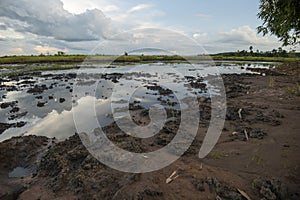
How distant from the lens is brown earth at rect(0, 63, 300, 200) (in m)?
4.65

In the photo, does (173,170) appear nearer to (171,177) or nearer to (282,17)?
(171,177)

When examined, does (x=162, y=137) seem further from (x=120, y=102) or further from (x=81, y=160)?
(x=120, y=102)

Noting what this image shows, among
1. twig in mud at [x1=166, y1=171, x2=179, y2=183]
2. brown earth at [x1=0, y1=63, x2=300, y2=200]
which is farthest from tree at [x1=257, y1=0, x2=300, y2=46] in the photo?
twig in mud at [x1=166, y1=171, x2=179, y2=183]

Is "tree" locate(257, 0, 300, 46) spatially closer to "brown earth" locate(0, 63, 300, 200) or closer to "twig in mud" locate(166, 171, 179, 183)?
"brown earth" locate(0, 63, 300, 200)

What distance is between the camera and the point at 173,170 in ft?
17.8

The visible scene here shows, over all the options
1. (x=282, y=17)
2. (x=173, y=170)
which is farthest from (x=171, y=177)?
(x=282, y=17)

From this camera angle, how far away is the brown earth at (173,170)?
15.3 feet

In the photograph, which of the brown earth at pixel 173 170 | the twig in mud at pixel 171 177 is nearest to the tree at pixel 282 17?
the brown earth at pixel 173 170

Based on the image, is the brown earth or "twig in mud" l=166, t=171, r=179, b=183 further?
"twig in mud" l=166, t=171, r=179, b=183

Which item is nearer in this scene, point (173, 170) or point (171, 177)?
point (171, 177)

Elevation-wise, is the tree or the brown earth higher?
the tree

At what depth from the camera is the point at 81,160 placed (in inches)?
230

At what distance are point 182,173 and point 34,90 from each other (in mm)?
15089

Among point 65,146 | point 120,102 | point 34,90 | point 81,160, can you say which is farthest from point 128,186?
point 34,90
